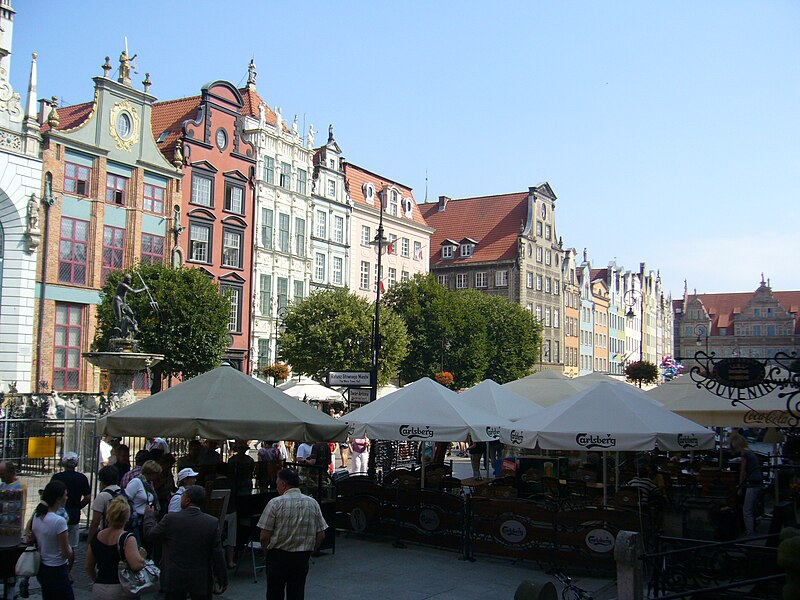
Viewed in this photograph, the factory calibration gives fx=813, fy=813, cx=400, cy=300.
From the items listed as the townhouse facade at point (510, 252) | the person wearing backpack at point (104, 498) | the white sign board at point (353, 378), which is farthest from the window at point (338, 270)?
the person wearing backpack at point (104, 498)

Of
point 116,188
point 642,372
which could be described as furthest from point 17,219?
point 642,372

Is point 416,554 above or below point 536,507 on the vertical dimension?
below

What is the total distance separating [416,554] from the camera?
1303cm

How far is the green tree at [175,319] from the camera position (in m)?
31.3

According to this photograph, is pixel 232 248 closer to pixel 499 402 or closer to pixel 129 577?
pixel 499 402

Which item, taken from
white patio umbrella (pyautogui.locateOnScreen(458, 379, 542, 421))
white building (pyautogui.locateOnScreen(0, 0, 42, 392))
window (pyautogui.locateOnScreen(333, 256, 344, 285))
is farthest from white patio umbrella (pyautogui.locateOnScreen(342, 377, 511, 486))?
window (pyautogui.locateOnScreen(333, 256, 344, 285))

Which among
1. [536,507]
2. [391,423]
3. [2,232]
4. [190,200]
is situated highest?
[190,200]

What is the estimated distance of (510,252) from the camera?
6531 cm

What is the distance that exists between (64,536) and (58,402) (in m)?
19.0

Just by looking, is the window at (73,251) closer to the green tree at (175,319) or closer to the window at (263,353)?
the green tree at (175,319)

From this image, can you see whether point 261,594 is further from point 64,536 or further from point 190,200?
point 190,200

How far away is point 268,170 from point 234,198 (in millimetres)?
3205

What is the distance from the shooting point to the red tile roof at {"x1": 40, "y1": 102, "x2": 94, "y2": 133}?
34.6 meters

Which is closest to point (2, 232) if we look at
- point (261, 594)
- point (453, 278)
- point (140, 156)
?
point (140, 156)
